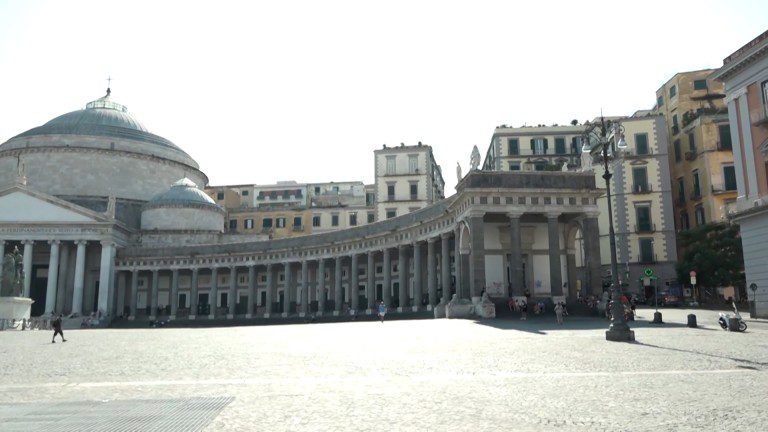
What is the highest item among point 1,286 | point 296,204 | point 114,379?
point 296,204

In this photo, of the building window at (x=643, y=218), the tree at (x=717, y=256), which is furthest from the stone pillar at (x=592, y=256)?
the building window at (x=643, y=218)

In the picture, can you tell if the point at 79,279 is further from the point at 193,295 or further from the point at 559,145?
the point at 559,145

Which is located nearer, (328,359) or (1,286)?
(328,359)

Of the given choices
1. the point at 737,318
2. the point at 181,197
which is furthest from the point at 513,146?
the point at 737,318

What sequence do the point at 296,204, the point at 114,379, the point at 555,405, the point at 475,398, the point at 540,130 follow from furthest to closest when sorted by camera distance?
the point at 296,204, the point at 540,130, the point at 114,379, the point at 475,398, the point at 555,405

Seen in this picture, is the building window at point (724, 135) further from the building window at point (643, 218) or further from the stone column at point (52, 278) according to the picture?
the stone column at point (52, 278)

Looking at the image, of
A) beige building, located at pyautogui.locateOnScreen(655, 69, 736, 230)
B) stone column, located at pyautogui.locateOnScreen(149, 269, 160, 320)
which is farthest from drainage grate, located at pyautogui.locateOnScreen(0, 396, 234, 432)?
stone column, located at pyautogui.locateOnScreen(149, 269, 160, 320)

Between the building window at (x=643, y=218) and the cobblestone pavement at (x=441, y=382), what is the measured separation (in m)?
36.5

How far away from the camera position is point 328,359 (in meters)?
15.4

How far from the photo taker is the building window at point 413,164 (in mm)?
68875

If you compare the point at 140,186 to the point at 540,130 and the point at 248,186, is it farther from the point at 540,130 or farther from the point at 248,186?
the point at 540,130

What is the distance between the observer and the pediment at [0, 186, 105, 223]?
199ft

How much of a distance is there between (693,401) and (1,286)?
→ 46371mm

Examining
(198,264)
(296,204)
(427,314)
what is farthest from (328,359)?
(296,204)
